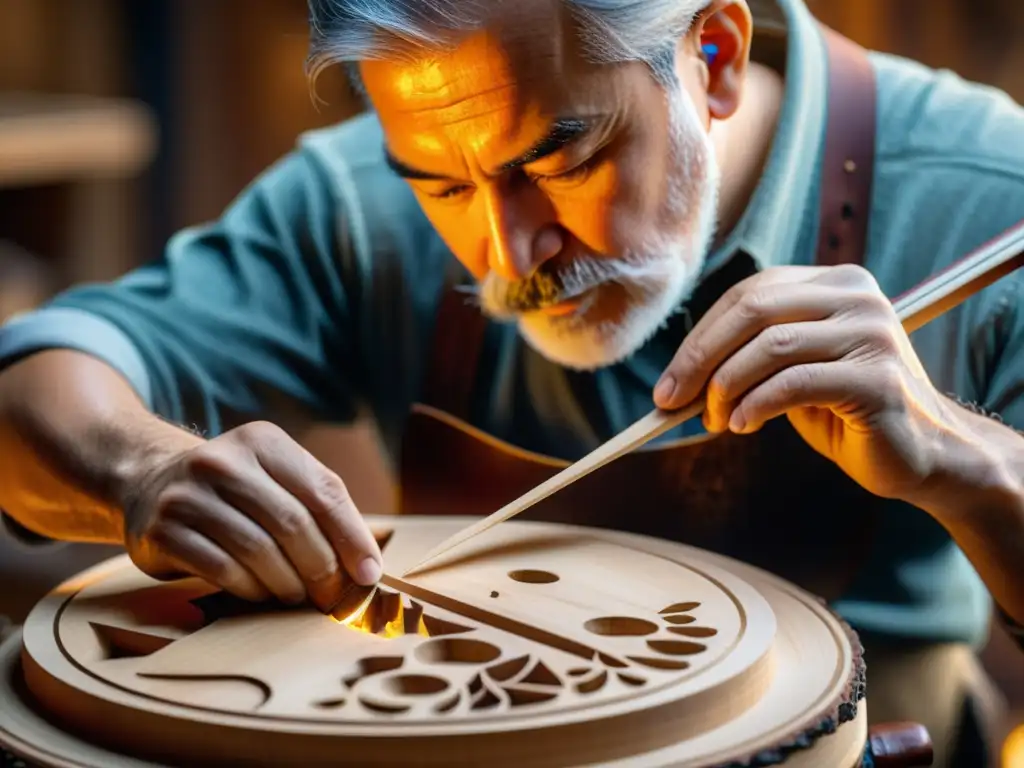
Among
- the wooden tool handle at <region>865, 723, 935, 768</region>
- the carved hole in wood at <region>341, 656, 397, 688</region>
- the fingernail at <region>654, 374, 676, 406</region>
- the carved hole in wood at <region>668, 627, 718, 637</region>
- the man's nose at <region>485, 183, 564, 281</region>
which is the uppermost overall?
the man's nose at <region>485, 183, 564, 281</region>

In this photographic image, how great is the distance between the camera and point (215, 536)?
978mm

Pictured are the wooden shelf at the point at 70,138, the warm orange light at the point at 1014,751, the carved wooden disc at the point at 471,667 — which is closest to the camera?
the carved wooden disc at the point at 471,667

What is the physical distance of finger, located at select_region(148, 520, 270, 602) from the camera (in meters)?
0.97

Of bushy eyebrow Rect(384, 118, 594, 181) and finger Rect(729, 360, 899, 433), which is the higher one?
bushy eyebrow Rect(384, 118, 594, 181)

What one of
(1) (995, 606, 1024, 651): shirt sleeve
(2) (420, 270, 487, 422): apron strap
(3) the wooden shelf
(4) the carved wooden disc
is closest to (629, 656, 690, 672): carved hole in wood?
(4) the carved wooden disc

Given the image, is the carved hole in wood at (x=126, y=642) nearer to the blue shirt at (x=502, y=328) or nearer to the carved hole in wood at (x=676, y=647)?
the carved hole in wood at (x=676, y=647)

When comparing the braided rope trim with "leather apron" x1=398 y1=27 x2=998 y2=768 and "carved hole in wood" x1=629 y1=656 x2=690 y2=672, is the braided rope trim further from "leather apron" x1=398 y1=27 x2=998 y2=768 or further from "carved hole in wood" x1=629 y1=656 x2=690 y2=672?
"leather apron" x1=398 y1=27 x2=998 y2=768

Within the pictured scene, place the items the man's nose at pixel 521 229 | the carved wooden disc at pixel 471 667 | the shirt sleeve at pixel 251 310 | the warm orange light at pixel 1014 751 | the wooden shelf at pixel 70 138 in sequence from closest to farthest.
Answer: the carved wooden disc at pixel 471 667 → the man's nose at pixel 521 229 → the warm orange light at pixel 1014 751 → the shirt sleeve at pixel 251 310 → the wooden shelf at pixel 70 138

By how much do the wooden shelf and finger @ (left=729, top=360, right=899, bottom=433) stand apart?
170 cm

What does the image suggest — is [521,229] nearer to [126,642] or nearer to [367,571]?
[367,571]

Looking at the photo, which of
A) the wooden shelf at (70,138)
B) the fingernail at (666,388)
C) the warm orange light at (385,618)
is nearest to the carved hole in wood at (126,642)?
the warm orange light at (385,618)

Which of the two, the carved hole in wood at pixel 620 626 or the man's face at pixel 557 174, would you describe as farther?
the man's face at pixel 557 174

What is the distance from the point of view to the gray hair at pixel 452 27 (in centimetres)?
103

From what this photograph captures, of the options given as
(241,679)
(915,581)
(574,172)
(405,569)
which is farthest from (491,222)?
(915,581)
